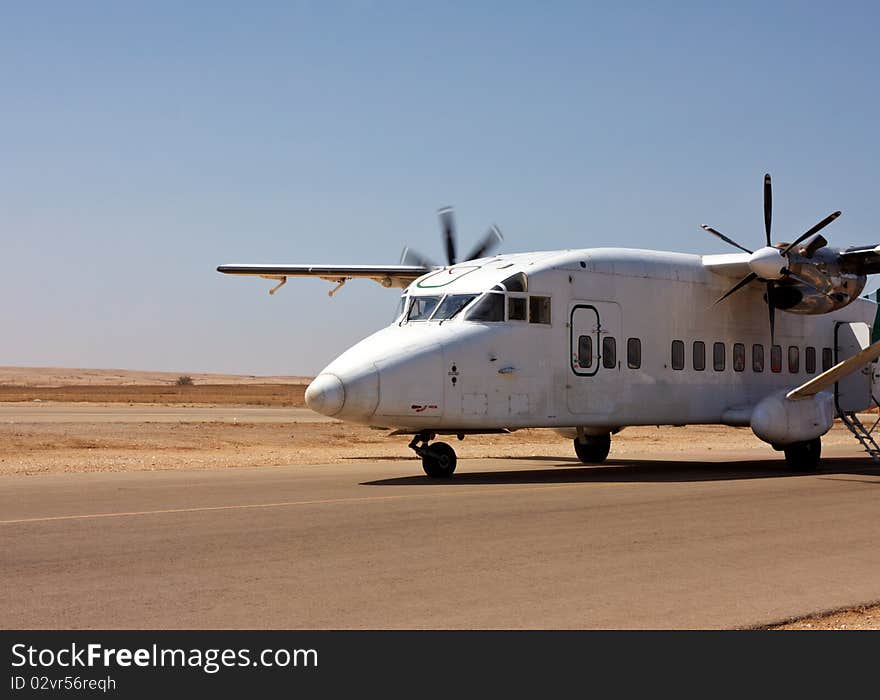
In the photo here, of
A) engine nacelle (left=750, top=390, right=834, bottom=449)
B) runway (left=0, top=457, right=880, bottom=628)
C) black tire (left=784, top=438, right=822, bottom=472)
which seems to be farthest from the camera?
black tire (left=784, top=438, right=822, bottom=472)

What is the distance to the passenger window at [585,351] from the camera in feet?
65.8

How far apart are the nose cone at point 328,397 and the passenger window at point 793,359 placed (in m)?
12.1

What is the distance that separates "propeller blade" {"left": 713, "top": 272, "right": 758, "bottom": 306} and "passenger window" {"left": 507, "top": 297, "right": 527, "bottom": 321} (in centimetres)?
576

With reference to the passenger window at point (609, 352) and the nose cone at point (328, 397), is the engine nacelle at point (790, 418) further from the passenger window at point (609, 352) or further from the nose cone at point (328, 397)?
the nose cone at point (328, 397)

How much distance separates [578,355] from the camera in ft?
65.7

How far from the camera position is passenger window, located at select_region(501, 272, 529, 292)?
1911cm

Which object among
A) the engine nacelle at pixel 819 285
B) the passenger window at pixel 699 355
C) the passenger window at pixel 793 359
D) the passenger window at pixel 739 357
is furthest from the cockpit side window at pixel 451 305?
the passenger window at pixel 793 359

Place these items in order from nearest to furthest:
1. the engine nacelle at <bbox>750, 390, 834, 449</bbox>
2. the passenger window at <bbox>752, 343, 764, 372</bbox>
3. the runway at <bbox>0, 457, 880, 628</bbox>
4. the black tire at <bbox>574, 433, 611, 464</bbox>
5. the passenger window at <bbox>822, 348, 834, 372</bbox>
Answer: the runway at <bbox>0, 457, 880, 628</bbox>, the engine nacelle at <bbox>750, 390, 834, 449</bbox>, the passenger window at <bbox>752, 343, 764, 372</bbox>, the black tire at <bbox>574, 433, 611, 464</bbox>, the passenger window at <bbox>822, 348, 834, 372</bbox>

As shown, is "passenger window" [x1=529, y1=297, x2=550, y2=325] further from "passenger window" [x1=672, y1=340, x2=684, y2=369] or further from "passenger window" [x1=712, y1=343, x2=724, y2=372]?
"passenger window" [x1=712, y1=343, x2=724, y2=372]

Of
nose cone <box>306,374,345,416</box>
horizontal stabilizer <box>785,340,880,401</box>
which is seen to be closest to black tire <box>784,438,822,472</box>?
horizontal stabilizer <box>785,340,880,401</box>

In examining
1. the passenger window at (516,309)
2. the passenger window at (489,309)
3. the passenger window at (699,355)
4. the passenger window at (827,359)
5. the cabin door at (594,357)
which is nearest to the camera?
the passenger window at (489,309)

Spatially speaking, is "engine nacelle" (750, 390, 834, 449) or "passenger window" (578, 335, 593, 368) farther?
"engine nacelle" (750, 390, 834, 449)

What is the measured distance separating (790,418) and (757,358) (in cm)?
198
